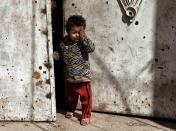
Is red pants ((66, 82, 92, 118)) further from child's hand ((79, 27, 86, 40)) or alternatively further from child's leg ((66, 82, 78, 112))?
child's hand ((79, 27, 86, 40))

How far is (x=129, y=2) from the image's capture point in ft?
16.1

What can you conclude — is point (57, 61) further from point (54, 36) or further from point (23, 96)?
point (23, 96)

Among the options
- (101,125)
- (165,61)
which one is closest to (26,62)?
(101,125)

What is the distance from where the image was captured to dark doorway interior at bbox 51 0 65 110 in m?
5.42

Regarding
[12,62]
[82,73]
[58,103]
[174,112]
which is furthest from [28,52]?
[174,112]

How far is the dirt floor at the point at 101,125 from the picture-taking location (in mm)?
4934

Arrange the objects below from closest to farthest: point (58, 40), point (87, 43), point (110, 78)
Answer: point (87, 43)
point (110, 78)
point (58, 40)

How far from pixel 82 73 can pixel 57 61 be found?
1.95ft

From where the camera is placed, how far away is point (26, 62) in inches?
193

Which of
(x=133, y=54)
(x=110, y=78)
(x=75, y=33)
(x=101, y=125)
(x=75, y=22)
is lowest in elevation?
(x=101, y=125)

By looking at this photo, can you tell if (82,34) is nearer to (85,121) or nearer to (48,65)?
(48,65)

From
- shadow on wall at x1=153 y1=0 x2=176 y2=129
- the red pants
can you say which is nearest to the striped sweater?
the red pants

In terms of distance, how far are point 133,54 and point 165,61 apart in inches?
13.4

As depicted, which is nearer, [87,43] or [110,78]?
[87,43]
